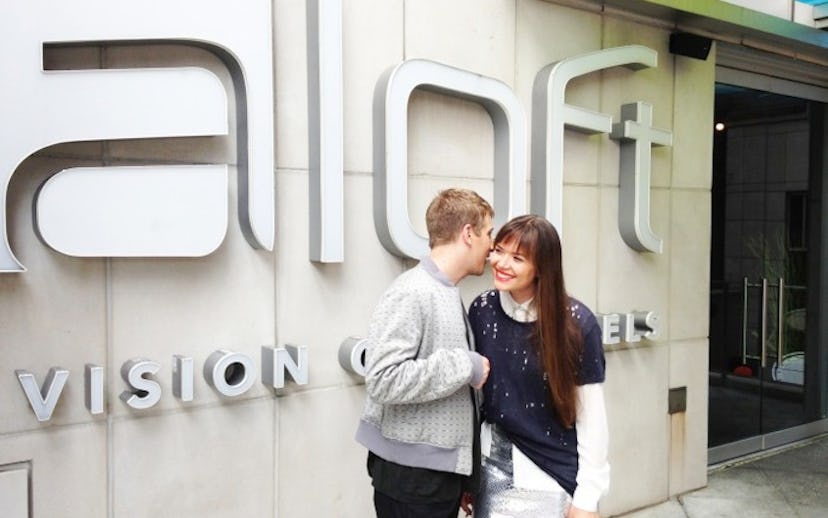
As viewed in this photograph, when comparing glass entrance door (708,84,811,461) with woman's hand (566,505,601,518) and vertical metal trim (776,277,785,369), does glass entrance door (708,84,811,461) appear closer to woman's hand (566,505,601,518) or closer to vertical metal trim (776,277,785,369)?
vertical metal trim (776,277,785,369)

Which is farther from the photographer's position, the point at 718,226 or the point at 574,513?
the point at 718,226

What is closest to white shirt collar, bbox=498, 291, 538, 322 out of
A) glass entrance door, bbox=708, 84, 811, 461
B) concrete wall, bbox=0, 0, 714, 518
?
concrete wall, bbox=0, 0, 714, 518

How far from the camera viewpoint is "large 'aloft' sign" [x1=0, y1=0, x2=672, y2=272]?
8.94 feet

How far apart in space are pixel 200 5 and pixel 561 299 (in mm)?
1991

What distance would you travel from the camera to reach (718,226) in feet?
20.1

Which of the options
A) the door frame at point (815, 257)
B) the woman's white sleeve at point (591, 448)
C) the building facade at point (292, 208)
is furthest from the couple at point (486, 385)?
the door frame at point (815, 257)

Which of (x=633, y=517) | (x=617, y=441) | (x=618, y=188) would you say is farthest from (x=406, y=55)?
(x=633, y=517)

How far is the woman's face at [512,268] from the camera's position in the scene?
231 centimetres

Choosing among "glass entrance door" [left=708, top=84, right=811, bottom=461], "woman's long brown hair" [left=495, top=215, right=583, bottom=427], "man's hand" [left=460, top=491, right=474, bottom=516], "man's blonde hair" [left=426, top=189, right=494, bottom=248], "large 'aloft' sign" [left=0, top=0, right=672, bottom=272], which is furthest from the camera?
"glass entrance door" [left=708, top=84, right=811, bottom=461]

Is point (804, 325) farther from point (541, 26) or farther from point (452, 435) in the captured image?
point (452, 435)

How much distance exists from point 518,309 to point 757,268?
497 centimetres

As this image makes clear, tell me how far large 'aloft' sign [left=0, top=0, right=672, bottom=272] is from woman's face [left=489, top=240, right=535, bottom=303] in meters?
1.28

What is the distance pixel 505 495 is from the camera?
2418 mm

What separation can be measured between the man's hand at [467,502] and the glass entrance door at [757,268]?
410 centimetres
